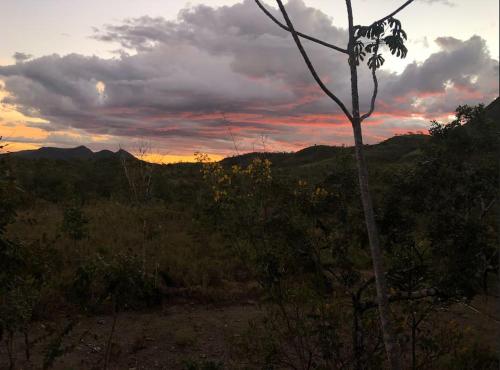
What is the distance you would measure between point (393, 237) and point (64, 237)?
12082 mm

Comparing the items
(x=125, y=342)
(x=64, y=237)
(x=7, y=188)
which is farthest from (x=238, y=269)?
(x=7, y=188)

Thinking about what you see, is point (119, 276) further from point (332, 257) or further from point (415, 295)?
point (415, 295)

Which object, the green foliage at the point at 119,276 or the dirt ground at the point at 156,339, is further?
the dirt ground at the point at 156,339

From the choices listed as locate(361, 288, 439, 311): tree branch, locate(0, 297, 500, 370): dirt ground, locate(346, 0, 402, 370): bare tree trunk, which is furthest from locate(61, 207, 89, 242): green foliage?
locate(346, 0, 402, 370): bare tree trunk

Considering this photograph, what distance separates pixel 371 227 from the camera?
3.92 meters

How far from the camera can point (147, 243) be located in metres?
15.2

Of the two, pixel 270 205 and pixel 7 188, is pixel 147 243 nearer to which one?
pixel 270 205

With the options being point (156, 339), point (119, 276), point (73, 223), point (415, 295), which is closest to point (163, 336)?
point (156, 339)

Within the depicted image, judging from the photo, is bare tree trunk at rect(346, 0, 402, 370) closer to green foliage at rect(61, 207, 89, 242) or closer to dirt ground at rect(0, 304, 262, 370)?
dirt ground at rect(0, 304, 262, 370)

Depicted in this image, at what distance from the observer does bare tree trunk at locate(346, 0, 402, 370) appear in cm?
393

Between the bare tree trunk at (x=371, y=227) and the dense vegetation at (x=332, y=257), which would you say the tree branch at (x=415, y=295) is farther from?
the bare tree trunk at (x=371, y=227)

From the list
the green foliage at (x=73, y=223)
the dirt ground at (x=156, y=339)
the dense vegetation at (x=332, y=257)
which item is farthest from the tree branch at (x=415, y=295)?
the green foliage at (x=73, y=223)

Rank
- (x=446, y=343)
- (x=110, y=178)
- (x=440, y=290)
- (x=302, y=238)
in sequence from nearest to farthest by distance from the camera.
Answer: (x=440, y=290)
(x=446, y=343)
(x=302, y=238)
(x=110, y=178)

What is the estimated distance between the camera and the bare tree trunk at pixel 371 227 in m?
3.93
